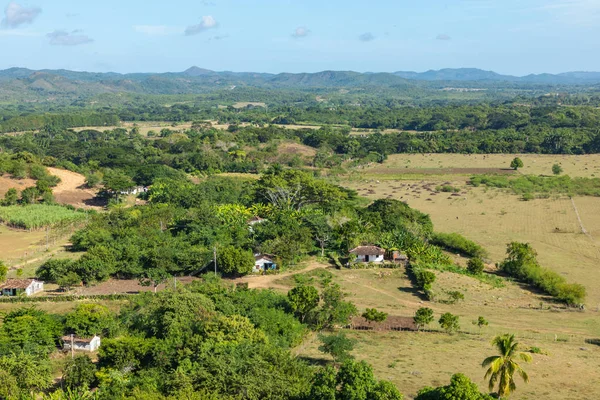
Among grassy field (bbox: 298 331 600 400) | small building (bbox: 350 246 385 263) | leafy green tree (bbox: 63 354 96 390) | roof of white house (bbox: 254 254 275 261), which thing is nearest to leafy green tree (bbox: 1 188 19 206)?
roof of white house (bbox: 254 254 275 261)

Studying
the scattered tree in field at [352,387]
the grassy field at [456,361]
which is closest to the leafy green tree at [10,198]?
the grassy field at [456,361]

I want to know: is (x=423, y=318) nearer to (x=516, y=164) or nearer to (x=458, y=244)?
(x=458, y=244)

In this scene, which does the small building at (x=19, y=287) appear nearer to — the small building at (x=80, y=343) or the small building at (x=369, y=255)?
the small building at (x=80, y=343)

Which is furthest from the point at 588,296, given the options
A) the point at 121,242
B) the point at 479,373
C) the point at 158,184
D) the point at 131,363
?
the point at 158,184

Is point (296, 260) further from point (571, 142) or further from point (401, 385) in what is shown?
point (571, 142)

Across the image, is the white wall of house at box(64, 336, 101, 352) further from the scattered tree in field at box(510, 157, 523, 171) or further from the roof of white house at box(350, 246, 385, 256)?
the scattered tree in field at box(510, 157, 523, 171)
